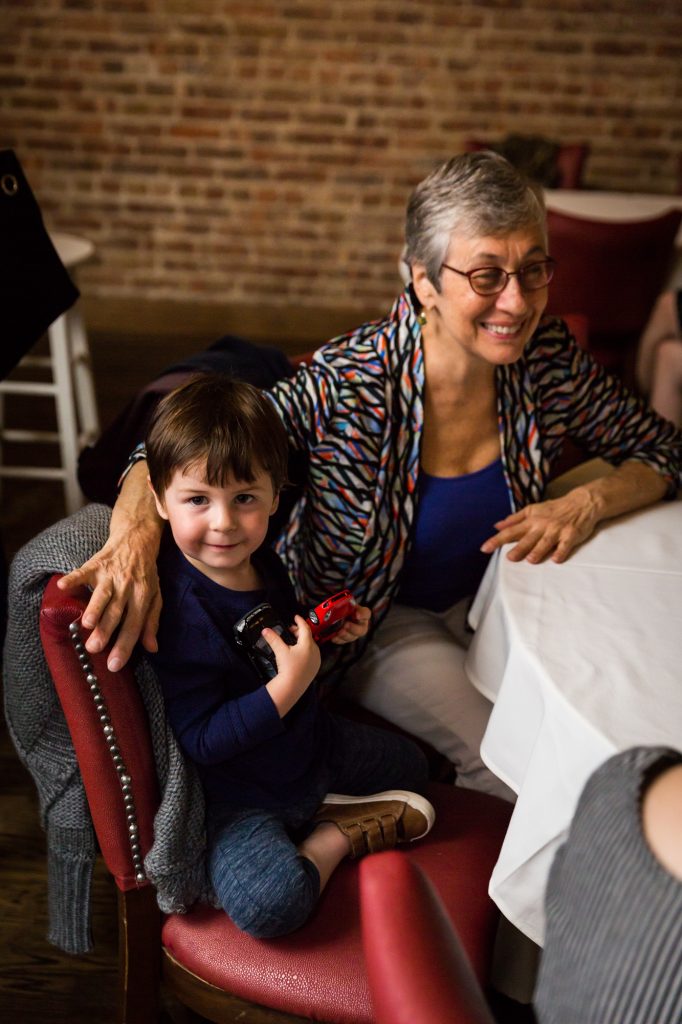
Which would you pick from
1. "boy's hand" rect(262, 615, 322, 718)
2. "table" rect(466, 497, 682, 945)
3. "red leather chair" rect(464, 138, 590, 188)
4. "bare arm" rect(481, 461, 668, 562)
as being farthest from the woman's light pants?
"red leather chair" rect(464, 138, 590, 188)

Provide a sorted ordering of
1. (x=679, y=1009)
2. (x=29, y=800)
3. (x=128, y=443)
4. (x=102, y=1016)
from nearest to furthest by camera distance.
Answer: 1. (x=679, y=1009)
2. (x=102, y=1016)
3. (x=128, y=443)
4. (x=29, y=800)

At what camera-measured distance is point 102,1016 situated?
1.65 m

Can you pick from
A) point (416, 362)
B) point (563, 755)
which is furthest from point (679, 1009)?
point (416, 362)

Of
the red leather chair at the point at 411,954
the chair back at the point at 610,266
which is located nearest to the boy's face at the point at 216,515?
the red leather chair at the point at 411,954

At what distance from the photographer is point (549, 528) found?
63.6 inches

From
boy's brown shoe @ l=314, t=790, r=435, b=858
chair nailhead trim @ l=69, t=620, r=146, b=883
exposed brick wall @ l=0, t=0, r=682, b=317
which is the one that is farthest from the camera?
exposed brick wall @ l=0, t=0, r=682, b=317

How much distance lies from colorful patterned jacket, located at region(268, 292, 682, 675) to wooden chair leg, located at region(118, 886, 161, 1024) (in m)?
0.60

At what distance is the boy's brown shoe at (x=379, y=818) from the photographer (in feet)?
4.47

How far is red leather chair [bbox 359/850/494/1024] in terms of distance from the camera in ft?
2.28

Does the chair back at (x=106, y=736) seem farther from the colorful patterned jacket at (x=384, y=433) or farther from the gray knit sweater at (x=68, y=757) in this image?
the colorful patterned jacket at (x=384, y=433)

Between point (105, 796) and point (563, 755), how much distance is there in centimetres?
58

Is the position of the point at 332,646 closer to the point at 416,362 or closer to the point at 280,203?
the point at 416,362

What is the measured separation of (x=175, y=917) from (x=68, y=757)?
0.85 feet

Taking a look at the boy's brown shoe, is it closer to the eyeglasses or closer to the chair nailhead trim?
the chair nailhead trim
